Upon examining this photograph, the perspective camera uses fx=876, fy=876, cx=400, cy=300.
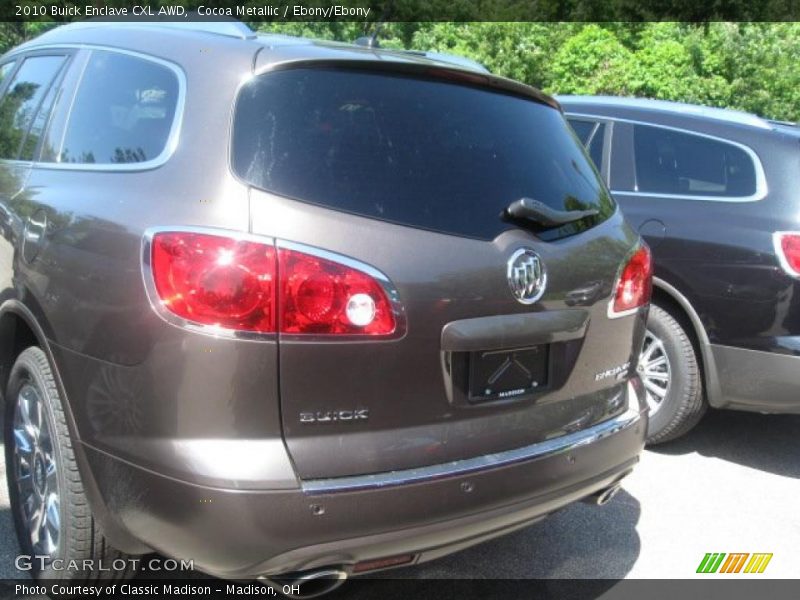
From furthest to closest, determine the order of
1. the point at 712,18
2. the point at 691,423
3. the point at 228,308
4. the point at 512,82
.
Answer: the point at 712,18
the point at 691,423
the point at 512,82
the point at 228,308

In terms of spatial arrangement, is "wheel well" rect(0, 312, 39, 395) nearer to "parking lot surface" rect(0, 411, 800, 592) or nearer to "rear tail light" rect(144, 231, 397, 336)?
"parking lot surface" rect(0, 411, 800, 592)

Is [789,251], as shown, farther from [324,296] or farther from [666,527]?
[324,296]

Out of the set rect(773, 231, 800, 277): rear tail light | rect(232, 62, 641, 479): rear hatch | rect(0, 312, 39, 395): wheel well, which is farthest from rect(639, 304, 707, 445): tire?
rect(0, 312, 39, 395): wheel well

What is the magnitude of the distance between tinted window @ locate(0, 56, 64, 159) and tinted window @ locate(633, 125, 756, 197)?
314 cm

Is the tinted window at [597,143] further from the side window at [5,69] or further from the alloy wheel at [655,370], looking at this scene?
the side window at [5,69]

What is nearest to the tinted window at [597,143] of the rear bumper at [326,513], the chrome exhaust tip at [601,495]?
the chrome exhaust tip at [601,495]

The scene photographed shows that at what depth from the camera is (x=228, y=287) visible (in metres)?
2.23

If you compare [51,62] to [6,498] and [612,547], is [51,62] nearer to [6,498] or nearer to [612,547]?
[6,498]

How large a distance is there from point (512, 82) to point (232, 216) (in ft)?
4.23

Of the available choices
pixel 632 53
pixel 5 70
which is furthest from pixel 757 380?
pixel 632 53

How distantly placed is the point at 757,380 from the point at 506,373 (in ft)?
7.40

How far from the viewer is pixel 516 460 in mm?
2578

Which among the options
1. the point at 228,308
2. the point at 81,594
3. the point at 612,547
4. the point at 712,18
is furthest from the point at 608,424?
the point at 712,18

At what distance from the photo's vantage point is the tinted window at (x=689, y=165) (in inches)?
181
